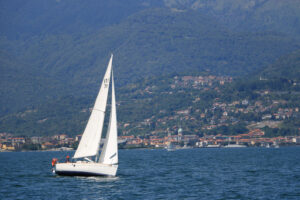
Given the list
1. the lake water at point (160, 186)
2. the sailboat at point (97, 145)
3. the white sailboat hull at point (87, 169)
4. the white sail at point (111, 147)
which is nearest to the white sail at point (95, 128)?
the sailboat at point (97, 145)

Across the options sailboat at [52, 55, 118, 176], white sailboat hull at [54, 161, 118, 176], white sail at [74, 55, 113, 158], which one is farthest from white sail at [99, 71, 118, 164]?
white sail at [74, 55, 113, 158]

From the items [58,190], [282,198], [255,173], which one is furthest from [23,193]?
[255,173]

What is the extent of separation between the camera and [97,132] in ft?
250

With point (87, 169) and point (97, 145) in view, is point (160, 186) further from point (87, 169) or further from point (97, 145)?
point (87, 169)

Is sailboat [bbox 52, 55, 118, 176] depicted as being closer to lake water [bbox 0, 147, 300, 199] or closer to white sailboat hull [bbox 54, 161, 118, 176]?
white sailboat hull [bbox 54, 161, 118, 176]

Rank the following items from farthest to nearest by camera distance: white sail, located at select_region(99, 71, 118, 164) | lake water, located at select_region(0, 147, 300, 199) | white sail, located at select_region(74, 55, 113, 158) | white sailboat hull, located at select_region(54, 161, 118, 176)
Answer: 1. white sail, located at select_region(99, 71, 118, 164)
2. white sailboat hull, located at select_region(54, 161, 118, 176)
3. white sail, located at select_region(74, 55, 113, 158)
4. lake water, located at select_region(0, 147, 300, 199)

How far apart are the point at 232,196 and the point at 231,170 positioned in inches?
1261

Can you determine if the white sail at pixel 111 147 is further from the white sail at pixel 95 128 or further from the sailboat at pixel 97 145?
the white sail at pixel 95 128

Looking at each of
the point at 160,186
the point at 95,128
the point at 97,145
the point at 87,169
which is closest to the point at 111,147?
the point at 97,145

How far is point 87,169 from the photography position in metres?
76.2

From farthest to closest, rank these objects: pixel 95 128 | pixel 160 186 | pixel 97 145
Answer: pixel 95 128 → pixel 97 145 → pixel 160 186

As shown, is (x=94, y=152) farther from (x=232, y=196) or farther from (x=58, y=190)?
(x=232, y=196)

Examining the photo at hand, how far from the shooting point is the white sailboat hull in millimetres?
76125

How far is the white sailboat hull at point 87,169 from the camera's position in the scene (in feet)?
250
